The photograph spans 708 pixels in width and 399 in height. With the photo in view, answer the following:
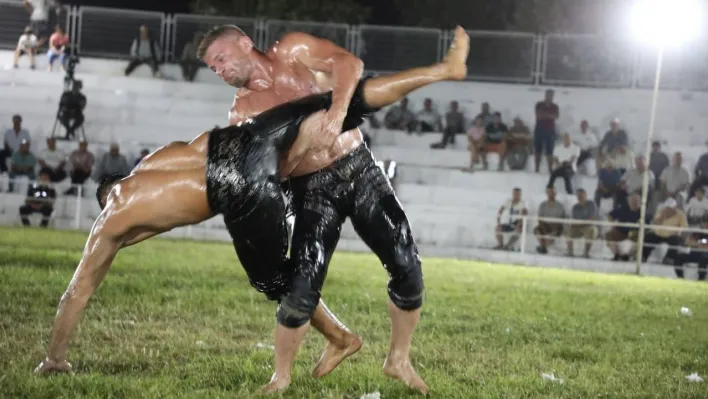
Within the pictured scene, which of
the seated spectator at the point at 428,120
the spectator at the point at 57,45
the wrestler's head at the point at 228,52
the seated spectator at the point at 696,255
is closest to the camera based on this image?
the wrestler's head at the point at 228,52

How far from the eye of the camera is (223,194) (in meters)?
3.87

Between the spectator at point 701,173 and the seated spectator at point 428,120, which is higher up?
the seated spectator at point 428,120

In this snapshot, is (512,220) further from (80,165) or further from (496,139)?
(80,165)

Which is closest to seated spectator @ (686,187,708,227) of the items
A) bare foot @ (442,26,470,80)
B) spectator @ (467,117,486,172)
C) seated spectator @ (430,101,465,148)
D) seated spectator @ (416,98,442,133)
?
spectator @ (467,117,486,172)

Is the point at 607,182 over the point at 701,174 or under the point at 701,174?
under

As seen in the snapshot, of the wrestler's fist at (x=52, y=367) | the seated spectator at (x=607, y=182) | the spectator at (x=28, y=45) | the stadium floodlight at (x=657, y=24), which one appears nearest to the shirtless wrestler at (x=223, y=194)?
the wrestler's fist at (x=52, y=367)

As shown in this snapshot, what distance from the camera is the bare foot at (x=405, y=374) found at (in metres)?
4.25

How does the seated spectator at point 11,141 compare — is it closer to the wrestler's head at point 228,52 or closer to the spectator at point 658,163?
the spectator at point 658,163

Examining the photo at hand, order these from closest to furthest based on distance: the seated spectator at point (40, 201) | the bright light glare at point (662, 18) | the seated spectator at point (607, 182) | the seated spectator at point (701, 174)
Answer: the bright light glare at point (662, 18), the seated spectator at point (40, 201), the seated spectator at point (701, 174), the seated spectator at point (607, 182)

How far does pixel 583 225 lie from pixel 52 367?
501 inches

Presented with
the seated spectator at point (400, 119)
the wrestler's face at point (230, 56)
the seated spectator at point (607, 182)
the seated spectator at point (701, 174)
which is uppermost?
the wrestler's face at point (230, 56)

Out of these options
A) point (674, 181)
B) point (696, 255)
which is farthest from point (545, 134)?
point (696, 255)

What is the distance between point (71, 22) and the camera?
22.0 metres

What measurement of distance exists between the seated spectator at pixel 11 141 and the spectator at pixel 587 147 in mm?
11088
